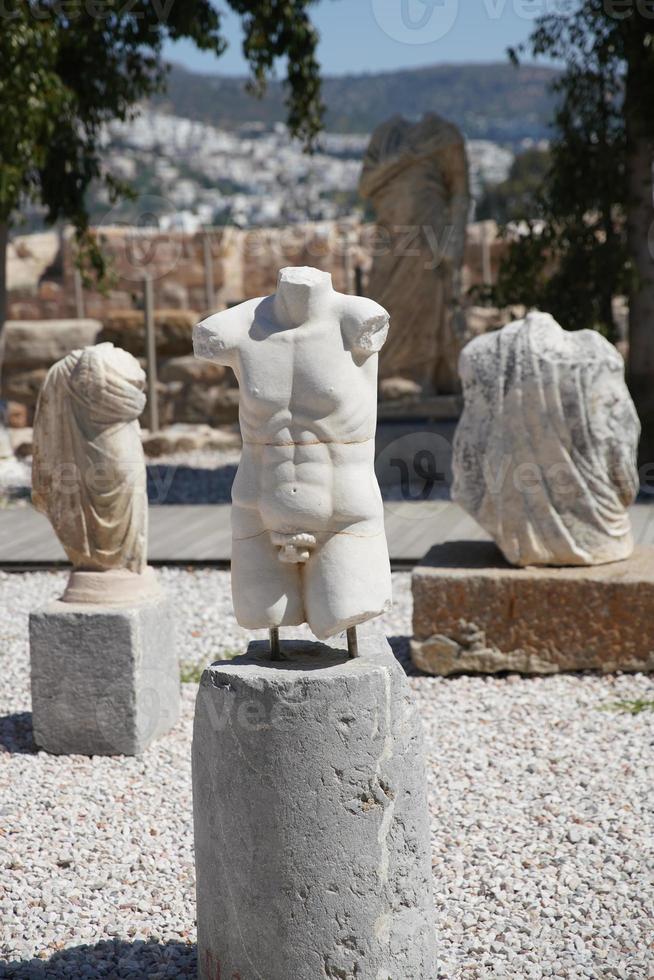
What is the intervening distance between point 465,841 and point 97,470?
2.15 m

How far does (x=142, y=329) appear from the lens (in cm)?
1477

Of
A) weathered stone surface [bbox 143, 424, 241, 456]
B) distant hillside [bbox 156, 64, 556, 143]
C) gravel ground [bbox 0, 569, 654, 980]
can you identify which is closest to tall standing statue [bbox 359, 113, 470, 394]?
weathered stone surface [bbox 143, 424, 241, 456]

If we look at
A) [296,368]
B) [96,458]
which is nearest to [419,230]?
[96,458]

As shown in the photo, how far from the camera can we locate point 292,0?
10.1 m

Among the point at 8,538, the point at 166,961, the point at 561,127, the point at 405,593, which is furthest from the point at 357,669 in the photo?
the point at 561,127

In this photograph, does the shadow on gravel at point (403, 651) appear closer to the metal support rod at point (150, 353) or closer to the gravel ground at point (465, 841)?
the gravel ground at point (465, 841)

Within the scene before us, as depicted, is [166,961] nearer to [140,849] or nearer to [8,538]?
[140,849]

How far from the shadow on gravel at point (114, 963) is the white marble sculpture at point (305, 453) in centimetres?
98

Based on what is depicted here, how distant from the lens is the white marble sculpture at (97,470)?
5.20 meters

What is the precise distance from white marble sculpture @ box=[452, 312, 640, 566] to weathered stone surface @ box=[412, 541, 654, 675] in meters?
0.16

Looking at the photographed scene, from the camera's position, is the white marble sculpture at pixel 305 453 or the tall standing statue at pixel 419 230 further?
the tall standing statue at pixel 419 230

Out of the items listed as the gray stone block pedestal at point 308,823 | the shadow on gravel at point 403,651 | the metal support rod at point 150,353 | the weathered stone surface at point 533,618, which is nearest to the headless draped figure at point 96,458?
the weathered stone surface at point 533,618

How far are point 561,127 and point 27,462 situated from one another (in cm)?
623

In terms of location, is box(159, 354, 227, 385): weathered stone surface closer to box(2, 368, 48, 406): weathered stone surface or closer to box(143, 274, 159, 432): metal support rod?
box(143, 274, 159, 432): metal support rod
